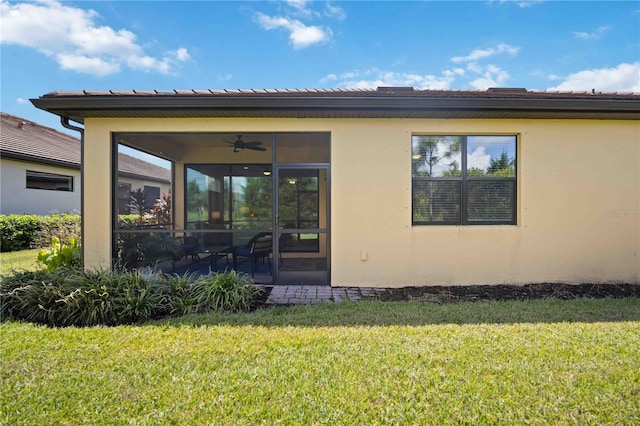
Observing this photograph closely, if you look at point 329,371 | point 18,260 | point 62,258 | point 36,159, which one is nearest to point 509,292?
point 329,371

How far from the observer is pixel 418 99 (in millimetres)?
4703

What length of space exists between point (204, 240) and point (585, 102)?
7.43m

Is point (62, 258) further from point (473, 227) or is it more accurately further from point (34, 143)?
point (34, 143)

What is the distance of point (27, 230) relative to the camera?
932cm

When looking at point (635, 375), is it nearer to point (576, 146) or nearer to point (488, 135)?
point (488, 135)

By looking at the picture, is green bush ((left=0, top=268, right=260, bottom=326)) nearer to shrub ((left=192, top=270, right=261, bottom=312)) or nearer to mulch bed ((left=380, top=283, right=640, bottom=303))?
shrub ((left=192, top=270, right=261, bottom=312))

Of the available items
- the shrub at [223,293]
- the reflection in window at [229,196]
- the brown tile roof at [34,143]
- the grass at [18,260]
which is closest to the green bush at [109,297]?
the shrub at [223,293]

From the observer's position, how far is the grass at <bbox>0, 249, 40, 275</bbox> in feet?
20.6

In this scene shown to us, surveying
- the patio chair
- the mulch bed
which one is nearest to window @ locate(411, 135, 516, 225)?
the mulch bed

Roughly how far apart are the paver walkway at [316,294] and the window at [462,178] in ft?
5.38

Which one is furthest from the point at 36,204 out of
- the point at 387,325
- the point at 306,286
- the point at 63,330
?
the point at 387,325

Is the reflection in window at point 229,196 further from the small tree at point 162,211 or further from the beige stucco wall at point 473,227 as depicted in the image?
the beige stucco wall at point 473,227

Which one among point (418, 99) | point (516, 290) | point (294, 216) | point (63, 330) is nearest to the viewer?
point (63, 330)

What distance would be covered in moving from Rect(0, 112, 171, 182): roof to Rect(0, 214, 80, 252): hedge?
2.66 meters
